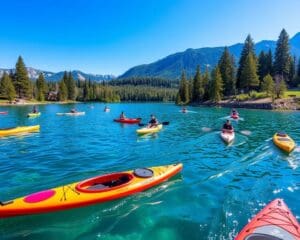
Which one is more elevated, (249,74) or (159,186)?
(249,74)

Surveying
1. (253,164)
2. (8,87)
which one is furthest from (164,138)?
(8,87)

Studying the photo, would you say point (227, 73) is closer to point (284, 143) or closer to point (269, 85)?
point (269, 85)

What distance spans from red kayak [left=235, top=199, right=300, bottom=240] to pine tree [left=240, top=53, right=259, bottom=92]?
253ft

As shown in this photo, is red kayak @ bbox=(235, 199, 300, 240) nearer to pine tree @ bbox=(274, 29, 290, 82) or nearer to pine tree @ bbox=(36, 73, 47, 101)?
pine tree @ bbox=(274, 29, 290, 82)

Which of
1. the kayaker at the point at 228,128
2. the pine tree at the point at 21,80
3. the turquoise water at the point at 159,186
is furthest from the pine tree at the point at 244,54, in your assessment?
the pine tree at the point at 21,80

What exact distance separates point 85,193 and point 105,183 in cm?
173

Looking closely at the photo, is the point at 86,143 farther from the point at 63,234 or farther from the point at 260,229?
the point at 260,229

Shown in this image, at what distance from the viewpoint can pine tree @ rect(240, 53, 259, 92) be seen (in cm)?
8006

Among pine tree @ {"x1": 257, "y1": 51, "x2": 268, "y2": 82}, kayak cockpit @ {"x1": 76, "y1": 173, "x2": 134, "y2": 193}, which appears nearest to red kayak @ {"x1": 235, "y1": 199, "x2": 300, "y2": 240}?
kayak cockpit @ {"x1": 76, "y1": 173, "x2": 134, "y2": 193}

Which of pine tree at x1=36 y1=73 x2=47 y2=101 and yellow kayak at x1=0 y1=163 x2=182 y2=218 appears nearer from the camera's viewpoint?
yellow kayak at x1=0 y1=163 x2=182 y2=218

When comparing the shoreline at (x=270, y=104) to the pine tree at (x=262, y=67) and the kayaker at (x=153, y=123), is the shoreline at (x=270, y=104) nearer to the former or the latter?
the pine tree at (x=262, y=67)

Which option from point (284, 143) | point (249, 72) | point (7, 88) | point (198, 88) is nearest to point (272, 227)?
point (284, 143)

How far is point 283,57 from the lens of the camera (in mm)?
87125

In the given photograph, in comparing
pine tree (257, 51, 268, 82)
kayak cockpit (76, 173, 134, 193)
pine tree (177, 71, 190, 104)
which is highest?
pine tree (257, 51, 268, 82)
